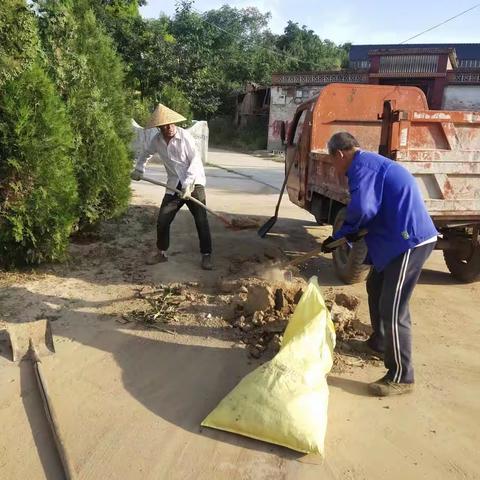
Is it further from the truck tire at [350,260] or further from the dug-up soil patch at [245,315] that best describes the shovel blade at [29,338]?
the truck tire at [350,260]

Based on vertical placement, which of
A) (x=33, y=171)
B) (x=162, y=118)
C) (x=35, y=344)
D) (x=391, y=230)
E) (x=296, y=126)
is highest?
(x=296, y=126)

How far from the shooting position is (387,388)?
329cm

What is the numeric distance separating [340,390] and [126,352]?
1.58 m

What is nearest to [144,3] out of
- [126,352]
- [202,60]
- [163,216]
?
[202,60]

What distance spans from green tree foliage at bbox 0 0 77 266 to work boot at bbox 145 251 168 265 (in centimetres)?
95

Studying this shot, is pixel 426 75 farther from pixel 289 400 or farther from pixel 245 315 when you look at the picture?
pixel 289 400

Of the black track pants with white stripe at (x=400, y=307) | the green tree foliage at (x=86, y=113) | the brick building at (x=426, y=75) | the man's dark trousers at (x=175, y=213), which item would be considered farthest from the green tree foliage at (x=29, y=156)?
the brick building at (x=426, y=75)

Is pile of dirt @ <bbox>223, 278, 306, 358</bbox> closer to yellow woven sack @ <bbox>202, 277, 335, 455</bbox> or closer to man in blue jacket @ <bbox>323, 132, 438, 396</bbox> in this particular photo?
yellow woven sack @ <bbox>202, 277, 335, 455</bbox>

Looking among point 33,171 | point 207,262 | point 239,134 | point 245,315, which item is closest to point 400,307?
point 245,315

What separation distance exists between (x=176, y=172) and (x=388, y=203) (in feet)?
9.42

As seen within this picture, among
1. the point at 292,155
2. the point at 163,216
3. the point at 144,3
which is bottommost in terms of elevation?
the point at 163,216

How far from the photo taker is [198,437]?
2814mm

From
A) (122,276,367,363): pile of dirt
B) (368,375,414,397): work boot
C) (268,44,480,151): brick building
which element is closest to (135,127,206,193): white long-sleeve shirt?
(122,276,367,363): pile of dirt

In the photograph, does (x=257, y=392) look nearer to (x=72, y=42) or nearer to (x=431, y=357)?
(x=431, y=357)
